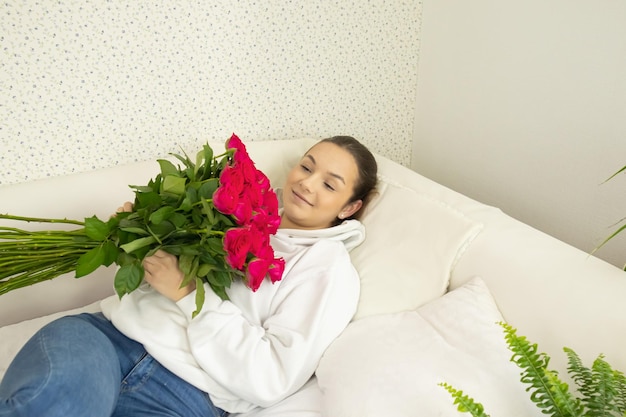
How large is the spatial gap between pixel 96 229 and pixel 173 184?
0.18 m

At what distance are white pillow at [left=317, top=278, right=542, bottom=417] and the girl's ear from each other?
1.32 ft

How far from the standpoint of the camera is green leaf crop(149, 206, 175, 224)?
1073mm

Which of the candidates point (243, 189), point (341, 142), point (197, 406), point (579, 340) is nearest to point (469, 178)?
point (341, 142)

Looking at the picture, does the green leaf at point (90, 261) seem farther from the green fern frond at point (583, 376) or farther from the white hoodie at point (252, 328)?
the green fern frond at point (583, 376)

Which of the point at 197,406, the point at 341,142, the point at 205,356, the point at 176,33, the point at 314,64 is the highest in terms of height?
the point at 176,33

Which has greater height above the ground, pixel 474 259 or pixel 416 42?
pixel 416 42

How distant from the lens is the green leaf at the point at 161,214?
1.07 meters

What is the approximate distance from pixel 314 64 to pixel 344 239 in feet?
2.55

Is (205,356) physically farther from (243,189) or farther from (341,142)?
(341,142)

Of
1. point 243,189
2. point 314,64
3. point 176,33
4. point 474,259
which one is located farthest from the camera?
point 314,64

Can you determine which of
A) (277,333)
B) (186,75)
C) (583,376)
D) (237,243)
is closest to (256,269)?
(237,243)

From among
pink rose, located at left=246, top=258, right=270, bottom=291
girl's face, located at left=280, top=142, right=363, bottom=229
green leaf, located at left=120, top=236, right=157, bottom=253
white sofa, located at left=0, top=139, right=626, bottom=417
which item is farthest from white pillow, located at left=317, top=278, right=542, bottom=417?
green leaf, located at left=120, top=236, right=157, bottom=253

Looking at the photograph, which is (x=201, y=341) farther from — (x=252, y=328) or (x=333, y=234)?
(x=333, y=234)

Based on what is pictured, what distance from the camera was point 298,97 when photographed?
6.48ft
